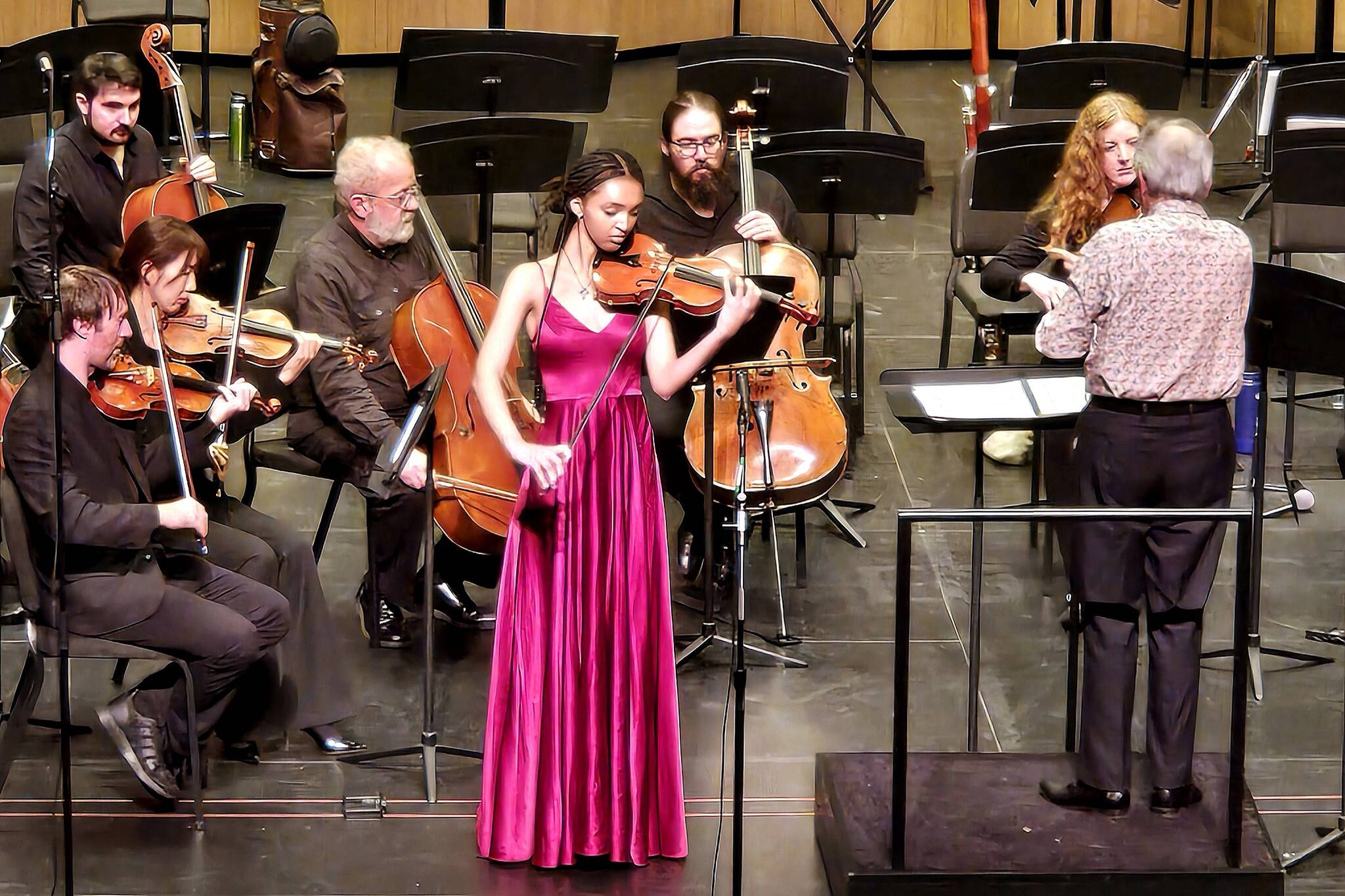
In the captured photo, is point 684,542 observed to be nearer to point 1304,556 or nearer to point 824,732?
point 824,732

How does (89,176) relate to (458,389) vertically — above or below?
above

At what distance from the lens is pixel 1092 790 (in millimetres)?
3473

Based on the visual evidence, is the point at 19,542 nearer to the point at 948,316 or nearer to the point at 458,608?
the point at 458,608

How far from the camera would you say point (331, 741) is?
4.06 m

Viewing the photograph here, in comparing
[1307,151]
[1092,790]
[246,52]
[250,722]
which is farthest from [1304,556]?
[246,52]

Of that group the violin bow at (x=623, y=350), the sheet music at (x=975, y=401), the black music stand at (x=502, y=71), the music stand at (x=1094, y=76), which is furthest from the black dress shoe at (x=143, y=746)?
the music stand at (x=1094, y=76)

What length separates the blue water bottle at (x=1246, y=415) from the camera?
5266 millimetres

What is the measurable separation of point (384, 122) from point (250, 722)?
4.27 meters

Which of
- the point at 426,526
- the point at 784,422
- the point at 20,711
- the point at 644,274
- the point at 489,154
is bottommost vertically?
the point at 20,711

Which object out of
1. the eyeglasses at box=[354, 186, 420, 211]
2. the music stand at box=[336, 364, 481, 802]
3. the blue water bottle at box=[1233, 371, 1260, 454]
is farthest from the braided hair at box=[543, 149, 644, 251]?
the blue water bottle at box=[1233, 371, 1260, 454]

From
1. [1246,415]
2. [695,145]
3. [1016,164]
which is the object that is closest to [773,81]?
[695,145]

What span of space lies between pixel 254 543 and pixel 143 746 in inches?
19.7

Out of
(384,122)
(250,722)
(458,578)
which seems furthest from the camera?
(384,122)

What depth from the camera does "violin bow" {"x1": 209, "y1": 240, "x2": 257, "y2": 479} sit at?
149 inches
